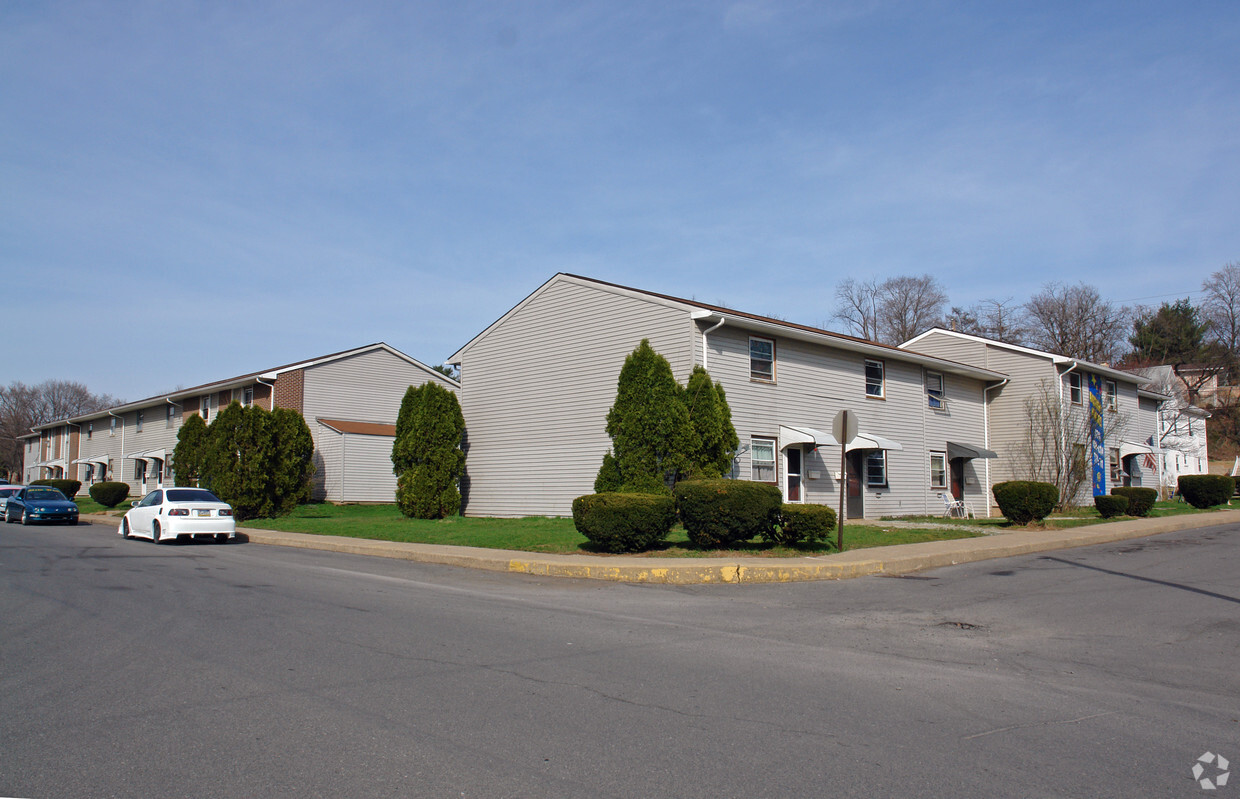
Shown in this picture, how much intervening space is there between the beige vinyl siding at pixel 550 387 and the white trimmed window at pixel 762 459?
9.42ft

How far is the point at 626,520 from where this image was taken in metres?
14.5

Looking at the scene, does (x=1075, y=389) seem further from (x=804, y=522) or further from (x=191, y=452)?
(x=191, y=452)

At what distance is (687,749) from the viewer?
488 centimetres

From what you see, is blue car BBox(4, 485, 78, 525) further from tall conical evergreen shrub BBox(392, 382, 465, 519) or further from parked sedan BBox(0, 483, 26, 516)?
tall conical evergreen shrub BBox(392, 382, 465, 519)

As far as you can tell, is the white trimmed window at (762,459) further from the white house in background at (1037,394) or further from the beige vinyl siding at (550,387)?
the white house in background at (1037,394)

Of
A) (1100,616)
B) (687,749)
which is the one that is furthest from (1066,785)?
(1100,616)

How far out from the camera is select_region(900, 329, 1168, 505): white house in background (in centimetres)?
3020

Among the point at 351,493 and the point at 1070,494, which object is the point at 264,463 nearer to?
the point at 351,493

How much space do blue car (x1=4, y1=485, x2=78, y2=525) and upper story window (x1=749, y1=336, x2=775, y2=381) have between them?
24.3 meters

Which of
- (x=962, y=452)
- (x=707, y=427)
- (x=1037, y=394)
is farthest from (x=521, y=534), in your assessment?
(x=1037, y=394)

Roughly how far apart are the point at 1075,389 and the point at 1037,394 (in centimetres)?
278

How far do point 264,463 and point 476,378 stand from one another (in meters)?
7.53

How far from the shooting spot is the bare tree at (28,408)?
286 feet

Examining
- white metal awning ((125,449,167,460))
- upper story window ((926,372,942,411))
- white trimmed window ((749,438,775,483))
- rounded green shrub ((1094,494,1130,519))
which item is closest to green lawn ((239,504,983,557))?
white trimmed window ((749,438,775,483))
